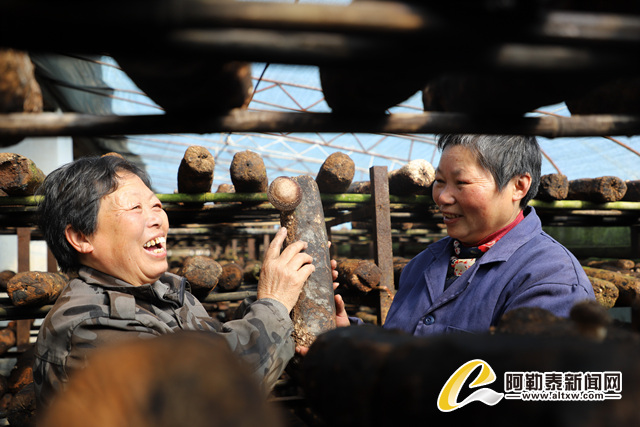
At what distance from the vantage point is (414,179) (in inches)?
150

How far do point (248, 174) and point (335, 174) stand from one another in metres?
0.72

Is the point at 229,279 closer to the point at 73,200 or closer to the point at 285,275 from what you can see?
the point at 285,275

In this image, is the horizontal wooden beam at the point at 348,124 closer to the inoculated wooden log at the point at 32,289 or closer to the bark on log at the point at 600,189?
the inoculated wooden log at the point at 32,289

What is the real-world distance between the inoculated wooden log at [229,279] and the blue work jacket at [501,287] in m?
1.93

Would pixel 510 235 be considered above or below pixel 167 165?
below

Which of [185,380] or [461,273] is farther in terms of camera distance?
[461,273]

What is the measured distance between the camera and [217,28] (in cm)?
59

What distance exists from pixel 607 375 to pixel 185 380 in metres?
0.55

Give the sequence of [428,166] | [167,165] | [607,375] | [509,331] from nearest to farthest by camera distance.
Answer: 1. [607,375]
2. [509,331]
3. [428,166]
4. [167,165]

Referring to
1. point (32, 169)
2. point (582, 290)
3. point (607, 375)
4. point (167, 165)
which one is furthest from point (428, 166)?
point (167, 165)

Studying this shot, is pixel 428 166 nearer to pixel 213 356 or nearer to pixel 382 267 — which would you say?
pixel 382 267

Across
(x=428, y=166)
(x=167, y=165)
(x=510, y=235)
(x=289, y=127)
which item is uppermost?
(x=167, y=165)

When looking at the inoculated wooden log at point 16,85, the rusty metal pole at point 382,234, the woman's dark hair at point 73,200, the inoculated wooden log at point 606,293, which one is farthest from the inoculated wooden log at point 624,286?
the inoculated wooden log at point 16,85

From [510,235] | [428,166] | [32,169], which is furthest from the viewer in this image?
[428,166]
